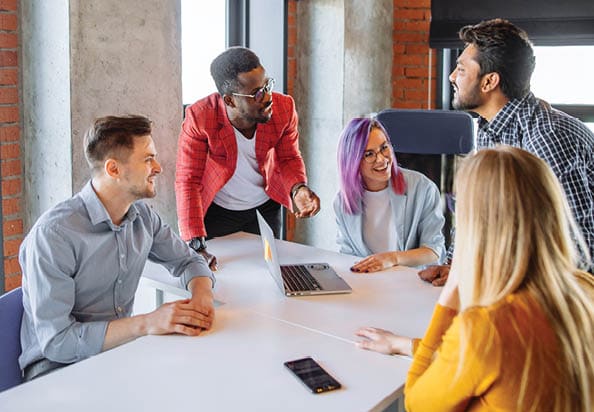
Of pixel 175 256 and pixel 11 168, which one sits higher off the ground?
pixel 11 168

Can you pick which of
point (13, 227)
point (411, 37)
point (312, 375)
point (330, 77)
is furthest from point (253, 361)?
point (411, 37)

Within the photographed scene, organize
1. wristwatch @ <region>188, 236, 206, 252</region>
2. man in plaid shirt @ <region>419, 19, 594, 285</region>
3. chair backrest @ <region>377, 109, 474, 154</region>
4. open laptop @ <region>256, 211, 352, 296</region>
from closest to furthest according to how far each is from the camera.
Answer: man in plaid shirt @ <region>419, 19, 594, 285</region> → open laptop @ <region>256, 211, 352, 296</region> → wristwatch @ <region>188, 236, 206, 252</region> → chair backrest @ <region>377, 109, 474, 154</region>

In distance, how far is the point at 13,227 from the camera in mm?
3025

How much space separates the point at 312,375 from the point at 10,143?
1.85 meters

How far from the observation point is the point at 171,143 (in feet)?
11.1

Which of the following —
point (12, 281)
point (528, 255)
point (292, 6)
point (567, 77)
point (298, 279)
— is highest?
point (292, 6)

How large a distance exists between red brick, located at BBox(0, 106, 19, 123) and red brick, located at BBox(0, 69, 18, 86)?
10 cm

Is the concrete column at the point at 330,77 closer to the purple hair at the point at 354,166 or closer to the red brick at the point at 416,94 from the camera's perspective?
the red brick at the point at 416,94

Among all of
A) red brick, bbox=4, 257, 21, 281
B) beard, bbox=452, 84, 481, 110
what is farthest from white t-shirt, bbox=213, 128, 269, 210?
beard, bbox=452, 84, 481, 110

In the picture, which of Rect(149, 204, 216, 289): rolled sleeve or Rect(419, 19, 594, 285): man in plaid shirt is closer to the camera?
Rect(419, 19, 594, 285): man in plaid shirt

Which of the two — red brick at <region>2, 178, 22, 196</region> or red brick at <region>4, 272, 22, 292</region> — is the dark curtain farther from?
red brick at <region>4, 272, 22, 292</region>

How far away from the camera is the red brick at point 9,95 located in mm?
2916

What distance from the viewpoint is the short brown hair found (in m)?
2.18

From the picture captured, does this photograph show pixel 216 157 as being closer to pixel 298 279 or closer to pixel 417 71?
pixel 298 279
